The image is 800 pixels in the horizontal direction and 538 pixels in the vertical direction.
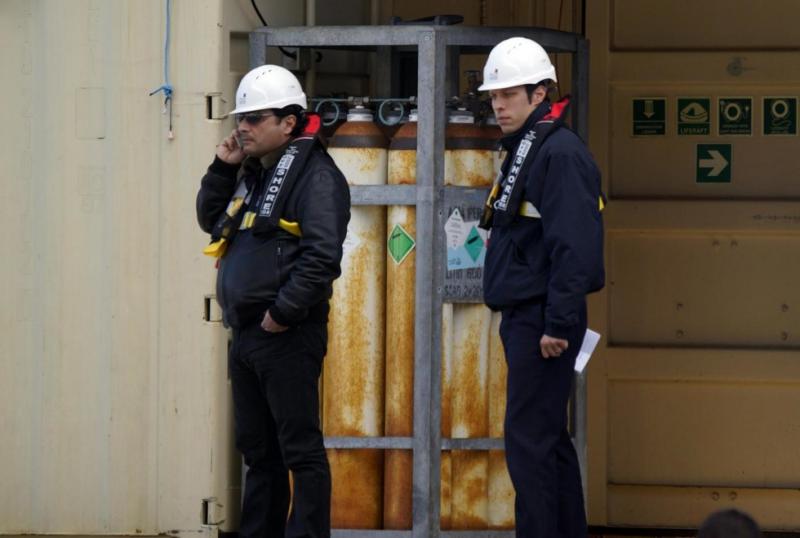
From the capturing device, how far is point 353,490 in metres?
6.99

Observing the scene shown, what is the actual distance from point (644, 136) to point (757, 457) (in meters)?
1.52

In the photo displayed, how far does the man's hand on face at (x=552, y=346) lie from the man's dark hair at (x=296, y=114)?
3.84 feet

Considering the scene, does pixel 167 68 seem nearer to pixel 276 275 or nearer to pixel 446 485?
pixel 276 275

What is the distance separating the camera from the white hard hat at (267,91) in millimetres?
A: 6227

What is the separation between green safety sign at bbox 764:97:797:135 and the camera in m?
7.77

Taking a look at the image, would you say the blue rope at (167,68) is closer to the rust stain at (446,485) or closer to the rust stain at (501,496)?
the rust stain at (446,485)

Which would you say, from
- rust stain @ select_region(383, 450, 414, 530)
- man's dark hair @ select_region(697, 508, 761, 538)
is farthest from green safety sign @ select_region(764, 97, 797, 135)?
man's dark hair @ select_region(697, 508, 761, 538)

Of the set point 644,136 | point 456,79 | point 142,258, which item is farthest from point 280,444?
point 644,136

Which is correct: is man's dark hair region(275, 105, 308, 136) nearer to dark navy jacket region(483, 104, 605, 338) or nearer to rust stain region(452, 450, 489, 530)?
dark navy jacket region(483, 104, 605, 338)

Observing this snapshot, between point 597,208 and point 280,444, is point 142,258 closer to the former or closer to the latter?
point 280,444

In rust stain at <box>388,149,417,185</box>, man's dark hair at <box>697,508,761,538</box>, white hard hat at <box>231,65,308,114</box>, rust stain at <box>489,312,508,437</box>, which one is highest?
white hard hat at <box>231,65,308,114</box>

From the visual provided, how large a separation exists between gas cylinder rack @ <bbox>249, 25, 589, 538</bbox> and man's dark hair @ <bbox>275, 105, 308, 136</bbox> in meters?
0.61

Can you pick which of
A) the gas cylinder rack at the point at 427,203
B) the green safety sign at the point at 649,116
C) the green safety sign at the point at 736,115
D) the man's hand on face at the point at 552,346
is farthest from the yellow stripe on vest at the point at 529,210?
the green safety sign at the point at 736,115

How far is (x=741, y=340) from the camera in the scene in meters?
7.80
